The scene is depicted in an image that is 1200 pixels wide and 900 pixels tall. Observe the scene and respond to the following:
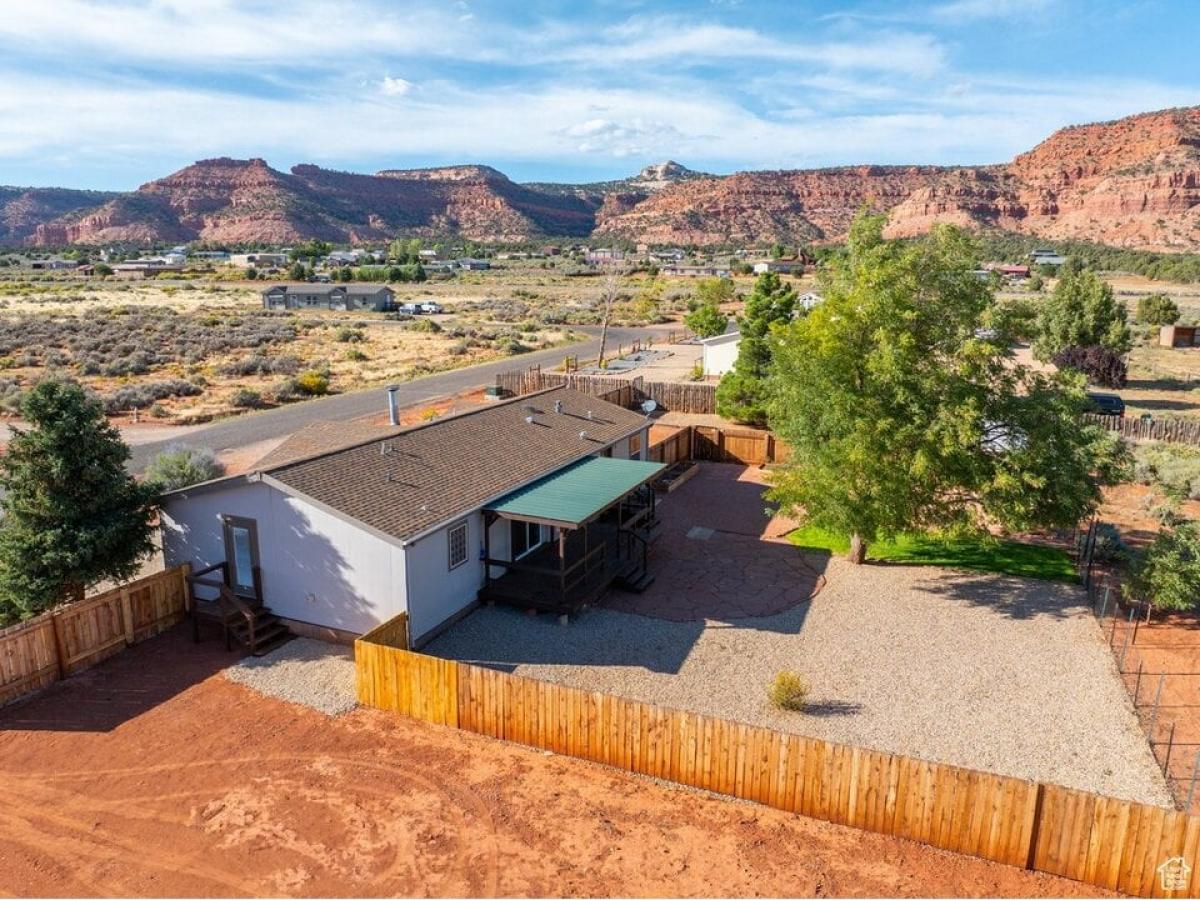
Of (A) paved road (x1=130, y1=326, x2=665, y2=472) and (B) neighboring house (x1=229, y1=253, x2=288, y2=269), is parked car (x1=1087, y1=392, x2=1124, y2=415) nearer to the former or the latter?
(A) paved road (x1=130, y1=326, x2=665, y2=472)

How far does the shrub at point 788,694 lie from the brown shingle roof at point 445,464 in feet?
23.6

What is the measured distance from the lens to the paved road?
109ft

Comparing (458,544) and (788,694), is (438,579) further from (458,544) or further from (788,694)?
(788,694)

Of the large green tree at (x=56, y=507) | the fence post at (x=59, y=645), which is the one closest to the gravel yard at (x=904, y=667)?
the fence post at (x=59, y=645)

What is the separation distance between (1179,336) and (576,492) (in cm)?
5966

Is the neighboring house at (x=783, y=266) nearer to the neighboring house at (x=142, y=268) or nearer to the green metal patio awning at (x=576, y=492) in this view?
the green metal patio awning at (x=576, y=492)

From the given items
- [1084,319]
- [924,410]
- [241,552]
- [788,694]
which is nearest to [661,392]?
[924,410]

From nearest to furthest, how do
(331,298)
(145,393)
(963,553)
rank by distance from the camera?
(963,553)
(145,393)
(331,298)

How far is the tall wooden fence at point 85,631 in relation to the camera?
551 inches

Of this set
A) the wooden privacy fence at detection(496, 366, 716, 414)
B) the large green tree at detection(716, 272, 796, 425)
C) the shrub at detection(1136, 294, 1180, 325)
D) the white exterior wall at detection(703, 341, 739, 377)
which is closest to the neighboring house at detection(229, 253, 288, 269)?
the white exterior wall at detection(703, 341, 739, 377)

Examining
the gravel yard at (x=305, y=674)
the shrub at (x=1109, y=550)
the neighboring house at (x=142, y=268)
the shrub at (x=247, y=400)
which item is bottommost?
the gravel yard at (x=305, y=674)

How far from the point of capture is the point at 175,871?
33.0 feet

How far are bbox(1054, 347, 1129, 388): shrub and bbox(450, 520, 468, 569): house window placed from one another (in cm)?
3827

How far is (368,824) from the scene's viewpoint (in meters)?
10.9
